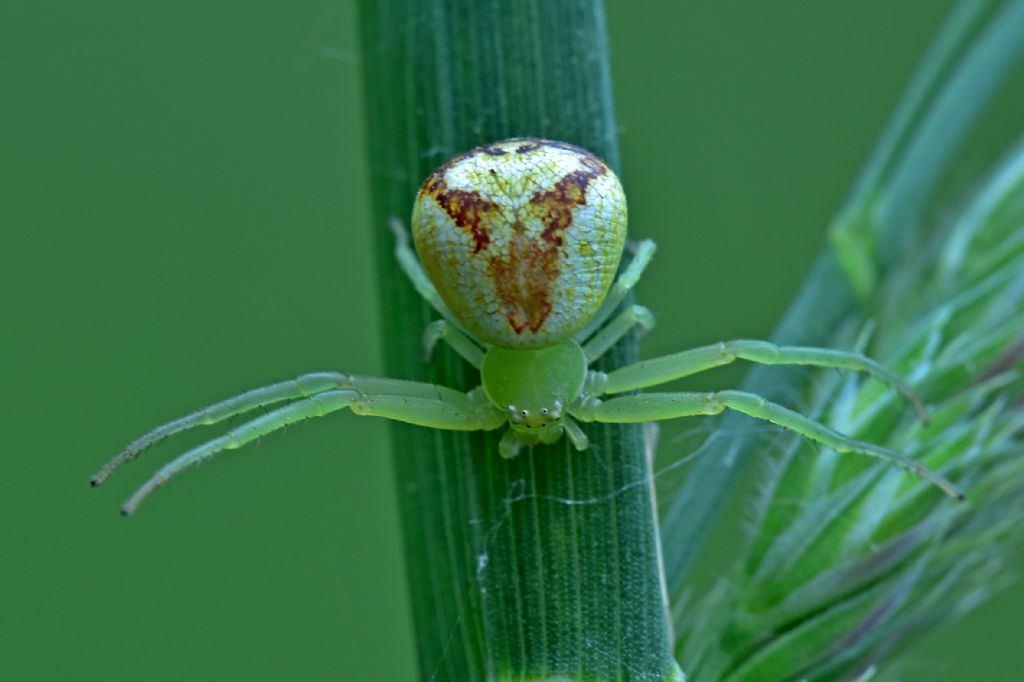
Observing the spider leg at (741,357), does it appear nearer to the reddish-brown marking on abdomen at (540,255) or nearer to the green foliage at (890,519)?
the green foliage at (890,519)

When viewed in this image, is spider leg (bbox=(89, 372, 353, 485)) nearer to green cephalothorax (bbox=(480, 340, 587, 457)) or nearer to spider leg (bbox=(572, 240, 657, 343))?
green cephalothorax (bbox=(480, 340, 587, 457))

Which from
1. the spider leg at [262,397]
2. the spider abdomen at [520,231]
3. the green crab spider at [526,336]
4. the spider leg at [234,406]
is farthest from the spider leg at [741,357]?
the spider leg at [234,406]

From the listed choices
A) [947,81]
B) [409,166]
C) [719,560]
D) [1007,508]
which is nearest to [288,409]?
[409,166]

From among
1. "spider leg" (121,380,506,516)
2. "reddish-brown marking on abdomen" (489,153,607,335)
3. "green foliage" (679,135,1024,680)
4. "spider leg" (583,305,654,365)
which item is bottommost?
"green foliage" (679,135,1024,680)

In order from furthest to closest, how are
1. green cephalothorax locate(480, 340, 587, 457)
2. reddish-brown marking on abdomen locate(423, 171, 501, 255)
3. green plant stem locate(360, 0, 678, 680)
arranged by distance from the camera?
1. green cephalothorax locate(480, 340, 587, 457)
2. reddish-brown marking on abdomen locate(423, 171, 501, 255)
3. green plant stem locate(360, 0, 678, 680)

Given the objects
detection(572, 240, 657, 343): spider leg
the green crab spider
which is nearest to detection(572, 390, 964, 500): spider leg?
the green crab spider

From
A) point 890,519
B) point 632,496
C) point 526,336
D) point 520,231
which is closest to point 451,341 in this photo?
point 526,336
